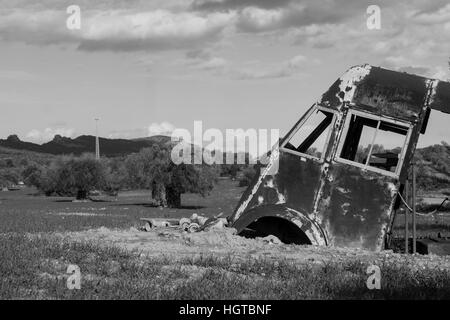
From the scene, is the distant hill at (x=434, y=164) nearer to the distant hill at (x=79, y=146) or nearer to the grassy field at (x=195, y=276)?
the grassy field at (x=195, y=276)

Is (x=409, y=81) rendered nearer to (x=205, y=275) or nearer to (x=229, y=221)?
(x=229, y=221)

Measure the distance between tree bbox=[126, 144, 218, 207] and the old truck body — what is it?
134 ft

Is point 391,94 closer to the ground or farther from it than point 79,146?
farther from it

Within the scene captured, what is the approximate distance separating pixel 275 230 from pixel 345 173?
5.14 feet

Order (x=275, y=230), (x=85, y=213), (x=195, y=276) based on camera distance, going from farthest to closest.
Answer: (x=85, y=213) < (x=275, y=230) < (x=195, y=276)

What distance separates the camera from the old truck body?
1041 cm

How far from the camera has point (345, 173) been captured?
10.6 metres

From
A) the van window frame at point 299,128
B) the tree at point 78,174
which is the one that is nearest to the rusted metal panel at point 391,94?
the van window frame at point 299,128

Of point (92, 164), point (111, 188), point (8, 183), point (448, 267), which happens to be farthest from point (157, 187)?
point (8, 183)

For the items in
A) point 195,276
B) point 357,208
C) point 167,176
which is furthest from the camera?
point 167,176

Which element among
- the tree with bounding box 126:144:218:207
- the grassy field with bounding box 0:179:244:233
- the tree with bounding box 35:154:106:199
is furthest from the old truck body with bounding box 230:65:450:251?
the tree with bounding box 35:154:106:199

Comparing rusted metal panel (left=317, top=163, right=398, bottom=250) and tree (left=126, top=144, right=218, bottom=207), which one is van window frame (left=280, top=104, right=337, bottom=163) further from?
tree (left=126, top=144, right=218, bottom=207)

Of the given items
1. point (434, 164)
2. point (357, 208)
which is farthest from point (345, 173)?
point (434, 164)

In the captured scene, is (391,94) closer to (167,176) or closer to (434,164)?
(434,164)
